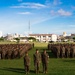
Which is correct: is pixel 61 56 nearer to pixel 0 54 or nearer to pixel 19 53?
pixel 19 53

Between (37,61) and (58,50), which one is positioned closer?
(37,61)

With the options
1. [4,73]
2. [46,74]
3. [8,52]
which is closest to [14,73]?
[4,73]

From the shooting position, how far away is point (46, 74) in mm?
18500

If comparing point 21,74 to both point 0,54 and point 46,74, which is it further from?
point 0,54

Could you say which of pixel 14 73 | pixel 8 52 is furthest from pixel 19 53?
pixel 14 73

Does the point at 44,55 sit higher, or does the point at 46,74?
the point at 44,55

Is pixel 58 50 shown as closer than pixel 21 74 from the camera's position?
No

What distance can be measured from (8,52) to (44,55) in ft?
43.3

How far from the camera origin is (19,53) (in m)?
32.2

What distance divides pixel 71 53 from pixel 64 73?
1454cm

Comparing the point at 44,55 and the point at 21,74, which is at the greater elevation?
the point at 44,55

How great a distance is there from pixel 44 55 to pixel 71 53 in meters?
14.4

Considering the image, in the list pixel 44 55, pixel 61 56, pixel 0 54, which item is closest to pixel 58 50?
pixel 61 56

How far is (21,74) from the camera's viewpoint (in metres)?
18.6
